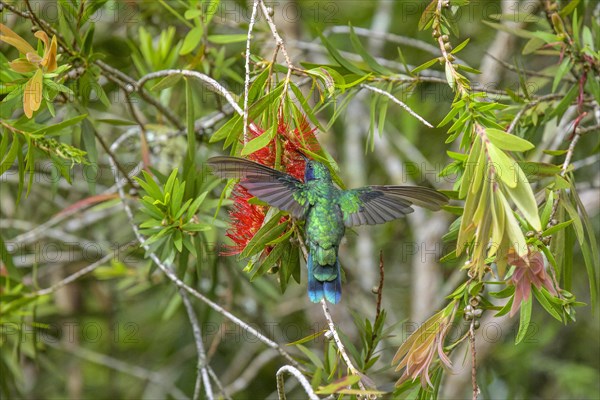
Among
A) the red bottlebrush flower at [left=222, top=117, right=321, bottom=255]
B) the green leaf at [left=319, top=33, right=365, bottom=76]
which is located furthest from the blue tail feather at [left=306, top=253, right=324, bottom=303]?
the green leaf at [left=319, top=33, right=365, bottom=76]

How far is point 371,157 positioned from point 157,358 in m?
1.55

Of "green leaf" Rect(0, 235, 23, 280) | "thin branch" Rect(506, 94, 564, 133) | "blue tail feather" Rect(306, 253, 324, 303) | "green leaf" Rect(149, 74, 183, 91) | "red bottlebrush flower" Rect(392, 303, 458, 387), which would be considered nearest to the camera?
"red bottlebrush flower" Rect(392, 303, 458, 387)

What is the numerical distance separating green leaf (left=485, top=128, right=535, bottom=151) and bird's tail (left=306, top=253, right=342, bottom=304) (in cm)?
52

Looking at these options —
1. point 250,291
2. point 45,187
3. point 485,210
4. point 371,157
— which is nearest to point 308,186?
point 485,210

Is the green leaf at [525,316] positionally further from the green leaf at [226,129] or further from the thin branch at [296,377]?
the green leaf at [226,129]

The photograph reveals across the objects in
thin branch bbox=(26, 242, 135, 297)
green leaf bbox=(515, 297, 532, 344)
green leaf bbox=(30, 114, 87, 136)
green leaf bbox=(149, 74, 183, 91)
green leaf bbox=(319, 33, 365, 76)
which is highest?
green leaf bbox=(319, 33, 365, 76)

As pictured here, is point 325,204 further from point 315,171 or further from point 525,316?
point 525,316

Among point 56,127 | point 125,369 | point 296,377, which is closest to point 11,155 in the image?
point 56,127

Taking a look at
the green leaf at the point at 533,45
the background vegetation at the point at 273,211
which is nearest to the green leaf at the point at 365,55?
the background vegetation at the point at 273,211

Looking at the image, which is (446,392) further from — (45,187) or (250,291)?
(45,187)

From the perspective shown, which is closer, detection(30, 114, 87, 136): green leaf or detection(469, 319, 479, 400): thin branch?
detection(469, 319, 479, 400): thin branch

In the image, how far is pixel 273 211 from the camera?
1618 millimetres

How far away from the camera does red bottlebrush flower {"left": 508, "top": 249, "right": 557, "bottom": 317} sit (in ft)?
4.43

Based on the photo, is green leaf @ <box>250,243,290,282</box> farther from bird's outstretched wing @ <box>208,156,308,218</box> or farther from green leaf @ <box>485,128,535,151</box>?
green leaf @ <box>485,128,535,151</box>
